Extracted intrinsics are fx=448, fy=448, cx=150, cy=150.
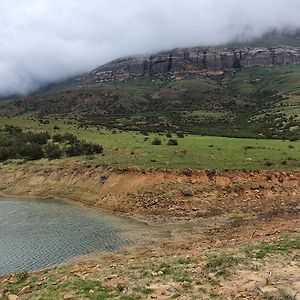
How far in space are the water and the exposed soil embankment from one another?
2.89m

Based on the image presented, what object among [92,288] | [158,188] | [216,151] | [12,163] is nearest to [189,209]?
[158,188]

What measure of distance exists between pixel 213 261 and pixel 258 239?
688 cm

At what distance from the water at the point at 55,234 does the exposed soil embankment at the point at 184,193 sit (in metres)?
2.89

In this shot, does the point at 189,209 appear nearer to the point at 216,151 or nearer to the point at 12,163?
the point at 216,151

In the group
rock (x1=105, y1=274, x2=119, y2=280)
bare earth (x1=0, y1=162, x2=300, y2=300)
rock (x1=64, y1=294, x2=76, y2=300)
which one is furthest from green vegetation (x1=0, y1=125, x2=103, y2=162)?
rock (x1=64, y1=294, x2=76, y2=300)

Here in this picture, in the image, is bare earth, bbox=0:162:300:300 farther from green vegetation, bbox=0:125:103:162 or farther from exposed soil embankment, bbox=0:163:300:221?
green vegetation, bbox=0:125:103:162

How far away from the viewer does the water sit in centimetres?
2756

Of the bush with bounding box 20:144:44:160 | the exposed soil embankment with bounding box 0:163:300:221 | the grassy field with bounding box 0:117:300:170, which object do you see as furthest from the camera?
the bush with bounding box 20:144:44:160

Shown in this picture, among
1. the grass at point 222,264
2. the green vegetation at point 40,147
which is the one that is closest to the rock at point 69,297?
the grass at point 222,264

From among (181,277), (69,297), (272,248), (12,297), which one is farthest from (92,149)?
(69,297)

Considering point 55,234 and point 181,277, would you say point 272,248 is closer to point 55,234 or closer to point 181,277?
point 181,277

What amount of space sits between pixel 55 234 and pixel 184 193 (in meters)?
12.8

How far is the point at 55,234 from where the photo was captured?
3362cm

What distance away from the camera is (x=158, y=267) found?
21469 millimetres
